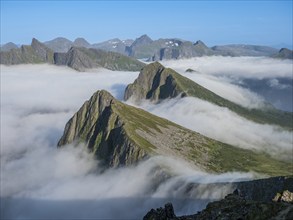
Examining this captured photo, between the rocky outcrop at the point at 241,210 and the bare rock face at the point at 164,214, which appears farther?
the bare rock face at the point at 164,214

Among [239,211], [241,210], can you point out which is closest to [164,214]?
[239,211]

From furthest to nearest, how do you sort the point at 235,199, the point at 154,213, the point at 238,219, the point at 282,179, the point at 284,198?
1. the point at 282,179
2. the point at 154,213
3. the point at 284,198
4. the point at 235,199
5. the point at 238,219

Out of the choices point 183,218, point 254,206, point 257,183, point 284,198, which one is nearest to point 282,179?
point 257,183

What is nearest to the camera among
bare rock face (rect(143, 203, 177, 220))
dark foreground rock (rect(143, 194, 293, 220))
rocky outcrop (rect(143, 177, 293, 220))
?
dark foreground rock (rect(143, 194, 293, 220))

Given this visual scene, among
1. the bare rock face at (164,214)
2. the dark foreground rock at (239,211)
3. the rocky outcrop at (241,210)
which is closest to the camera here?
the dark foreground rock at (239,211)

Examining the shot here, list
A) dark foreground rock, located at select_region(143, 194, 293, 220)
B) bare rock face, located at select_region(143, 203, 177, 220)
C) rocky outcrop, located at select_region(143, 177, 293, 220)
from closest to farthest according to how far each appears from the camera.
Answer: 1. dark foreground rock, located at select_region(143, 194, 293, 220)
2. rocky outcrop, located at select_region(143, 177, 293, 220)
3. bare rock face, located at select_region(143, 203, 177, 220)

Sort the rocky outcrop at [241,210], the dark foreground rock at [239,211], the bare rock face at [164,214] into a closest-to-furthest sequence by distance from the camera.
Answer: the dark foreground rock at [239,211] < the rocky outcrop at [241,210] < the bare rock face at [164,214]

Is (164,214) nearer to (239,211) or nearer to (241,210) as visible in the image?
(239,211)

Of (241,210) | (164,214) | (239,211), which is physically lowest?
(164,214)

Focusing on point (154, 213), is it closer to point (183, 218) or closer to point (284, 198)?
point (183, 218)

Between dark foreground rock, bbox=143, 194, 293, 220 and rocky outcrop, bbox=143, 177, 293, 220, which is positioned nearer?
dark foreground rock, bbox=143, 194, 293, 220

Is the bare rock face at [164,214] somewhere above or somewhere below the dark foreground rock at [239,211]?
below
